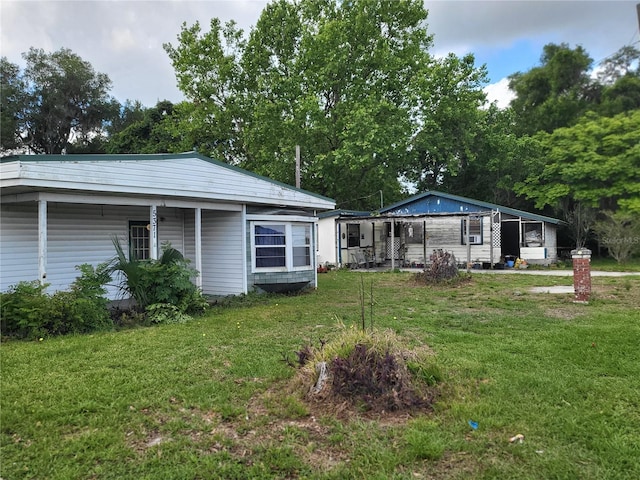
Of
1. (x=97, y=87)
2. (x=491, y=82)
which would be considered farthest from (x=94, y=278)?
(x=97, y=87)

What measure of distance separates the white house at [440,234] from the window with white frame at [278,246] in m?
7.82

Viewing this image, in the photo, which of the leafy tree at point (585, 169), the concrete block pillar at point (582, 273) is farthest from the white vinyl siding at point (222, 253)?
the leafy tree at point (585, 169)

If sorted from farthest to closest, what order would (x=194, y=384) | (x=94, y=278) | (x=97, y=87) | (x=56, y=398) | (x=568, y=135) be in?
1. (x=97, y=87)
2. (x=568, y=135)
3. (x=94, y=278)
4. (x=194, y=384)
5. (x=56, y=398)

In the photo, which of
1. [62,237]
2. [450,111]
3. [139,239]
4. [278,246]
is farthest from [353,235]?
[62,237]

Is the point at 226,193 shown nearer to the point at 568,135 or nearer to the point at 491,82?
the point at 568,135

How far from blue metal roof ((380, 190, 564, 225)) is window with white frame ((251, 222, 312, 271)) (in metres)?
9.90

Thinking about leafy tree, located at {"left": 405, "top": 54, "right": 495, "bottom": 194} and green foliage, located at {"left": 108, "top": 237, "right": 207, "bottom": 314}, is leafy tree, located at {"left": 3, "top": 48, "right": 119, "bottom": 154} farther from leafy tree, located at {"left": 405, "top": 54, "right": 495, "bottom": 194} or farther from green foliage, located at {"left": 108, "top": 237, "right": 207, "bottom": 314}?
green foliage, located at {"left": 108, "top": 237, "right": 207, "bottom": 314}

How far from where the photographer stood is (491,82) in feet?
85.7

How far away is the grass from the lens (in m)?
2.81

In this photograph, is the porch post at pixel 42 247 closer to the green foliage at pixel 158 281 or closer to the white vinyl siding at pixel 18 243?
the green foliage at pixel 158 281

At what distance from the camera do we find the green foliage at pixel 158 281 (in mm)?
7648

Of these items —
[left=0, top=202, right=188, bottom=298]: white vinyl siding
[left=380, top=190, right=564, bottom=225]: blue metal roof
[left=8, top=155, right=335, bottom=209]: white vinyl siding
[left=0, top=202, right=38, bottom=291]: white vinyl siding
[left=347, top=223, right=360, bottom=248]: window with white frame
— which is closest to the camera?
[left=8, top=155, right=335, bottom=209]: white vinyl siding

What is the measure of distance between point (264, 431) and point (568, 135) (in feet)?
72.0

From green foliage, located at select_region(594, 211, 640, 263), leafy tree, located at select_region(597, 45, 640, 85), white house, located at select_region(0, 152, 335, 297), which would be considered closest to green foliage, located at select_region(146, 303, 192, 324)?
white house, located at select_region(0, 152, 335, 297)
